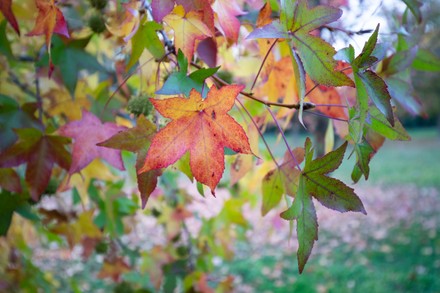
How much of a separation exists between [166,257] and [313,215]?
138 centimetres

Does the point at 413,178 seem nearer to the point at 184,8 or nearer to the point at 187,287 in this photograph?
the point at 187,287

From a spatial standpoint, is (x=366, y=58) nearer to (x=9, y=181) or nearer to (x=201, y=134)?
(x=201, y=134)

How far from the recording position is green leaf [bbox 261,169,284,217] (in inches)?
41.7

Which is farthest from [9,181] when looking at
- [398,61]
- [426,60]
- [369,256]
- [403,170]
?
[403,170]

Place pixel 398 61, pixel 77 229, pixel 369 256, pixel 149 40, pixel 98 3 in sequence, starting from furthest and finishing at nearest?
pixel 369 256 → pixel 77 229 → pixel 98 3 → pixel 398 61 → pixel 149 40

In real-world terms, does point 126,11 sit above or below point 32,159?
above

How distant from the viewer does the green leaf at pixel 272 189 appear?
1059 millimetres

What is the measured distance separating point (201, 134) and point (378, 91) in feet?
0.93

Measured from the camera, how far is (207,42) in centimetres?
101

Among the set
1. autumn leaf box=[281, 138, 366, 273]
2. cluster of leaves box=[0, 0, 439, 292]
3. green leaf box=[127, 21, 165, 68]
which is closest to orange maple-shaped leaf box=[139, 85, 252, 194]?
cluster of leaves box=[0, 0, 439, 292]

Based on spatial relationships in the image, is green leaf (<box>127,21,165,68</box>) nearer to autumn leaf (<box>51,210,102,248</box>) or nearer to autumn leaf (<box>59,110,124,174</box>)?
autumn leaf (<box>59,110,124,174</box>)

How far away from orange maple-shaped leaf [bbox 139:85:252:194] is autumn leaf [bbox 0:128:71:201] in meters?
0.49

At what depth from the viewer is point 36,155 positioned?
42.9 inches

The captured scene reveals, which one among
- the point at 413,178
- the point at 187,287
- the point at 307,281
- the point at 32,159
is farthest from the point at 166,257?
the point at 413,178
